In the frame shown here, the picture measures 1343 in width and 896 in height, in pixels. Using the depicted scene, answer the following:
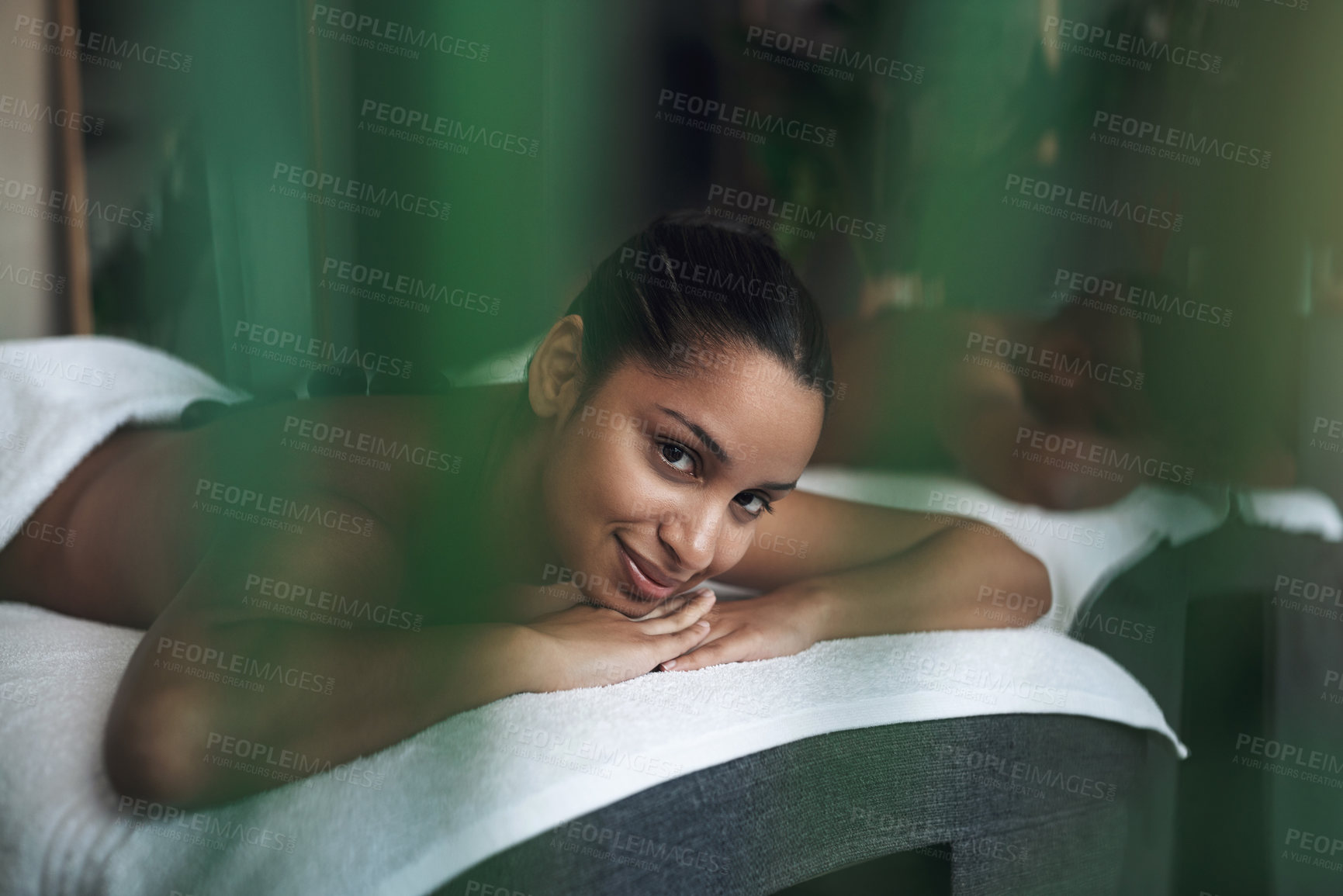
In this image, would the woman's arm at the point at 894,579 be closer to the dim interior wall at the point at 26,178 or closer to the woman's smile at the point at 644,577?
the woman's smile at the point at 644,577

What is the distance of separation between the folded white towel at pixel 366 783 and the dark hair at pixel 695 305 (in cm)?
19

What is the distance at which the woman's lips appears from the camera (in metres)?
0.55

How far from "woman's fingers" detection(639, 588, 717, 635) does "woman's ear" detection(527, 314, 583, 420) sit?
0.46 ft

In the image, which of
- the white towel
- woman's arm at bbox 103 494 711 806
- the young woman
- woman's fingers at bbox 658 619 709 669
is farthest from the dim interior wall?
woman's fingers at bbox 658 619 709 669

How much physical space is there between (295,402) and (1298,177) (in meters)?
0.73

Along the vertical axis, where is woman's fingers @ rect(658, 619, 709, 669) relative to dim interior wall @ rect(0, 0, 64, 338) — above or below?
below

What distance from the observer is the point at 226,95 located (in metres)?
0.57

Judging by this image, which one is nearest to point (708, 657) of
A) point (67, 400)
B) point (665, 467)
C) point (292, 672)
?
point (665, 467)

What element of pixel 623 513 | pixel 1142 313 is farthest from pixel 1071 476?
pixel 623 513

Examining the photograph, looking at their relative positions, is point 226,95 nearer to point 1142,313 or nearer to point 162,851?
point 162,851

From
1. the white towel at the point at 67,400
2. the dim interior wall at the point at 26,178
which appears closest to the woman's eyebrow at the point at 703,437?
the white towel at the point at 67,400

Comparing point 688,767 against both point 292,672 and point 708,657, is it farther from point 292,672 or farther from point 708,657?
point 292,672

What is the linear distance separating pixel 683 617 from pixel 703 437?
12 centimetres

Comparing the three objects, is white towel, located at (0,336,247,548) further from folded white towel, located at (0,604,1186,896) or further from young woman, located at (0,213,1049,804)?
Answer: folded white towel, located at (0,604,1186,896)
